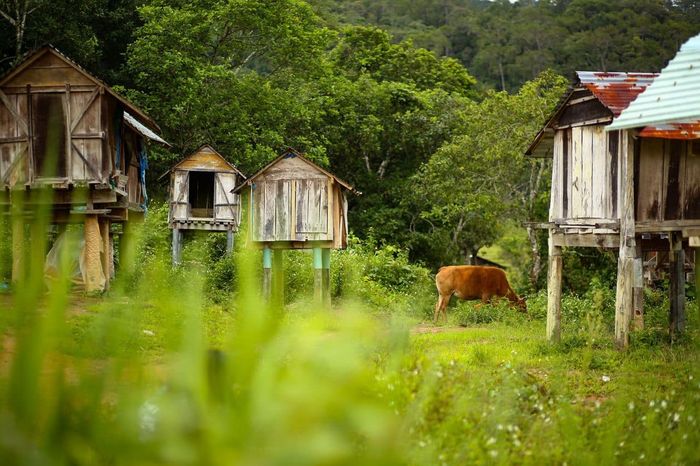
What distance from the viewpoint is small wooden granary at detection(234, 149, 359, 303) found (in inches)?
901

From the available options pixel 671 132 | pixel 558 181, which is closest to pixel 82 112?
pixel 558 181

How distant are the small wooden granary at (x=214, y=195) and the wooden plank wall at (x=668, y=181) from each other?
702 inches

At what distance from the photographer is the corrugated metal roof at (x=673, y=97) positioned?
12.9m

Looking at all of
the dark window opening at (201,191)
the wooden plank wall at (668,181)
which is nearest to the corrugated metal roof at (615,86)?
the wooden plank wall at (668,181)

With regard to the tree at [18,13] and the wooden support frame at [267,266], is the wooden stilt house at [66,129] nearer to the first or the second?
the wooden support frame at [267,266]

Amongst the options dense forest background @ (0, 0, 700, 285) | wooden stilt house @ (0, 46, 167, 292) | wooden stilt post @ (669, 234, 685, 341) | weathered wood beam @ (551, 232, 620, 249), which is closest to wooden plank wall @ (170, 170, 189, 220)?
dense forest background @ (0, 0, 700, 285)

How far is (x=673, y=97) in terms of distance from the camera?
13492 millimetres

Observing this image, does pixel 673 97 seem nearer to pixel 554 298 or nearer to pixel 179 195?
pixel 554 298

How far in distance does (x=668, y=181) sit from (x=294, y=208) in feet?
34.0

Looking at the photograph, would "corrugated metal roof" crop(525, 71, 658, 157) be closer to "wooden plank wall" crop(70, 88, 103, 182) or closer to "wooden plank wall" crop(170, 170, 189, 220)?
"wooden plank wall" crop(70, 88, 103, 182)

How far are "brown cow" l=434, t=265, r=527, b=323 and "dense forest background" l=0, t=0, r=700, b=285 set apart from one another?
5.33m

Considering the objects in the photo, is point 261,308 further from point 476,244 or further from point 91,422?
point 476,244

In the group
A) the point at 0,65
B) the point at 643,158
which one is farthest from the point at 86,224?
the point at 0,65

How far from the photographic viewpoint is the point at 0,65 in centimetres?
3359
